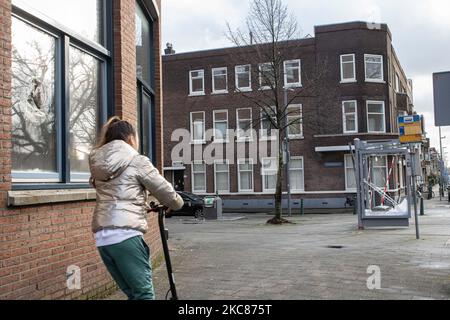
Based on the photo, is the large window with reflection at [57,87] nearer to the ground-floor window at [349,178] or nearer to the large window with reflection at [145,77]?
the large window with reflection at [145,77]

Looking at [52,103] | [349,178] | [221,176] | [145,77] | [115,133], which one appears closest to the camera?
[115,133]

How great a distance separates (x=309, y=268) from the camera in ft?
27.5

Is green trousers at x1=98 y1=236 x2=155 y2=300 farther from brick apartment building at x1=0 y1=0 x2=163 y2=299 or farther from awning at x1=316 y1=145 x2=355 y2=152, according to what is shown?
awning at x1=316 y1=145 x2=355 y2=152

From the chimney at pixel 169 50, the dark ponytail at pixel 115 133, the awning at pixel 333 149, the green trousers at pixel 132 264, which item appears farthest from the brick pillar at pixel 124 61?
the chimney at pixel 169 50

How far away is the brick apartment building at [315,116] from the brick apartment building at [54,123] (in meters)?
24.2

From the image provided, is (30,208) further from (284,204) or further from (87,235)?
(284,204)

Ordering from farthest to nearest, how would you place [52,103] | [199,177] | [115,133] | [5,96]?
1. [199,177]
2. [52,103]
3. [5,96]
4. [115,133]

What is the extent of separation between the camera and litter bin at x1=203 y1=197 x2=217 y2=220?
83.6 ft

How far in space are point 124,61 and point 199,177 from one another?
28.9 metres

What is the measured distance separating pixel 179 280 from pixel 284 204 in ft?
88.4

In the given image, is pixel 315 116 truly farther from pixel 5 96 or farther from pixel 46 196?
pixel 5 96

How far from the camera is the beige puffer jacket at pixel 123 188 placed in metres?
3.67

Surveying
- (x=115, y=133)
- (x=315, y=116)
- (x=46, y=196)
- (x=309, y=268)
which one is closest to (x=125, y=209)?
(x=115, y=133)

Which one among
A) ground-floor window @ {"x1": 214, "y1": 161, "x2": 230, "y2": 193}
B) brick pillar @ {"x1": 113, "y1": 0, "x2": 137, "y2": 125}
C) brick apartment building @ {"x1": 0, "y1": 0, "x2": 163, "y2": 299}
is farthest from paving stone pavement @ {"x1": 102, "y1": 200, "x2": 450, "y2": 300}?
ground-floor window @ {"x1": 214, "y1": 161, "x2": 230, "y2": 193}
